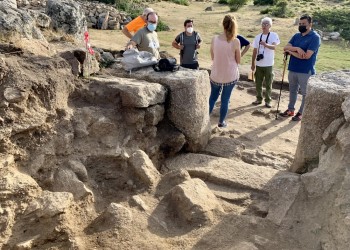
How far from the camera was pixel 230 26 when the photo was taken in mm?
6039

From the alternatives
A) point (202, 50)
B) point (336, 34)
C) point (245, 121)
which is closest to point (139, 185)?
point (245, 121)

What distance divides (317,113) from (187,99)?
5.36 ft

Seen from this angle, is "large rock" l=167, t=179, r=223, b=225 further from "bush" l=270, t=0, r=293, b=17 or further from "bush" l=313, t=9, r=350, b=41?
"bush" l=270, t=0, r=293, b=17

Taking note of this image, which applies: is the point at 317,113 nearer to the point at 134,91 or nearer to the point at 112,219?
the point at 134,91

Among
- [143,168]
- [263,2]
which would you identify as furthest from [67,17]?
[263,2]

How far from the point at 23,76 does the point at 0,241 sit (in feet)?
5.31

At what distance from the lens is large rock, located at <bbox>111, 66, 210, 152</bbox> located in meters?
5.56

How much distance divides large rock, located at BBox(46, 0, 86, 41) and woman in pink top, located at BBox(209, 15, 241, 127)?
3562mm

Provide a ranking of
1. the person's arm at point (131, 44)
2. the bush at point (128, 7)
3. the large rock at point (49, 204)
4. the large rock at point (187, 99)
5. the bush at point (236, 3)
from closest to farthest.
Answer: the large rock at point (49, 204) → the large rock at point (187, 99) → the person's arm at point (131, 44) → the bush at point (128, 7) → the bush at point (236, 3)

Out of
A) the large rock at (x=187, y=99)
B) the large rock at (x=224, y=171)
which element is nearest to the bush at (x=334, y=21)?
the large rock at (x=187, y=99)

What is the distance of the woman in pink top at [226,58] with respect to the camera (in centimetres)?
612

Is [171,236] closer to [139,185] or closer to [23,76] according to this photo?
[139,185]

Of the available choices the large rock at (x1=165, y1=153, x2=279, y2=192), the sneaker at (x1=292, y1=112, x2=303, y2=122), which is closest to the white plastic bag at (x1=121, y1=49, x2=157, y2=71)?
the large rock at (x1=165, y1=153, x2=279, y2=192)

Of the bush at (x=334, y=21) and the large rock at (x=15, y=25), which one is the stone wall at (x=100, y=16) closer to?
the bush at (x=334, y=21)
